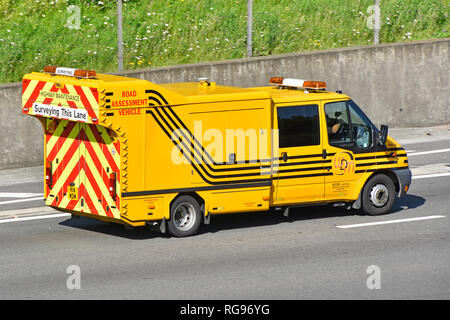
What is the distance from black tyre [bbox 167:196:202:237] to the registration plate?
139cm

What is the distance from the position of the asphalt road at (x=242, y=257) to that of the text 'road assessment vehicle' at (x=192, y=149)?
0.46 m

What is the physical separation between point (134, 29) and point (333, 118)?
8299 millimetres

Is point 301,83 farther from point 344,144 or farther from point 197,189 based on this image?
point 197,189

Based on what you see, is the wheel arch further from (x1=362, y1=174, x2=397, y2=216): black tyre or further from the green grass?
the green grass

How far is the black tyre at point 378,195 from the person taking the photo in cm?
1510

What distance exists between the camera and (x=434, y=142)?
21.8m

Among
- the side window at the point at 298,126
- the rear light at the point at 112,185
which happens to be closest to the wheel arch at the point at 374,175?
the side window at the point at 298,126

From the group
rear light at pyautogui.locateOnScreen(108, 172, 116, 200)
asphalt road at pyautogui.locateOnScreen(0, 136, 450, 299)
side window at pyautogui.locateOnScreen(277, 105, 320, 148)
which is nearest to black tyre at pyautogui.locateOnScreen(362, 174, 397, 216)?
asphalt road at pyautogui.locateOnScreen(0, 136, 450, 299)

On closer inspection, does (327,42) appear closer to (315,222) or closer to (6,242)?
(315,222)

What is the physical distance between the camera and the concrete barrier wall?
21125 millimetres

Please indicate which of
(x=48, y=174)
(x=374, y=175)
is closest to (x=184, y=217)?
(x=48, y=174)

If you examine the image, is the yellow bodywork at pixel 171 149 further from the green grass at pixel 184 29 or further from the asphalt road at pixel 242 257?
the green grass at pixel 184 29

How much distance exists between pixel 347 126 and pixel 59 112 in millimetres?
4458

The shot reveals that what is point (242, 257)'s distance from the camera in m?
12.6
